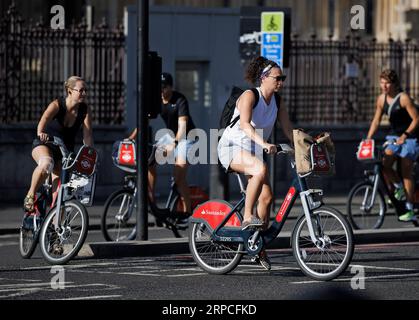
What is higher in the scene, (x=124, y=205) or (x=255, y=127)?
(x=255, y=127)

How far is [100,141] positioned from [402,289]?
428 inches

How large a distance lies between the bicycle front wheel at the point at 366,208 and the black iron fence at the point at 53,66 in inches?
249

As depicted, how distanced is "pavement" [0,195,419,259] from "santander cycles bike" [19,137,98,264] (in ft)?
1.89

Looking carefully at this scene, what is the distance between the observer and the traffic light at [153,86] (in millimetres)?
13180

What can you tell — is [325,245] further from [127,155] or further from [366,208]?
[366,208]

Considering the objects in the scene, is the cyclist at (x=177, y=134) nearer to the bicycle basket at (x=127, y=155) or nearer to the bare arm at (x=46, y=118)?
the bicycle basket at (x=127, y=155)

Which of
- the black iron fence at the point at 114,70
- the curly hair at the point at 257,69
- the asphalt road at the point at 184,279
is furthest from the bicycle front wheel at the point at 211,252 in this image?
the black iron fence at the point at 114,70

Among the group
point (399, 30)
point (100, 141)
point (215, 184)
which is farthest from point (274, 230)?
point (399, 30)

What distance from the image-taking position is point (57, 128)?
40.1ft

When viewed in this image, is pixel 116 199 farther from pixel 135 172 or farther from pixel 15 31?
pixel 15 31

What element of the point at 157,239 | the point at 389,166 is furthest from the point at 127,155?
the point at 389,166

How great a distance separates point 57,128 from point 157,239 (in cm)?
185

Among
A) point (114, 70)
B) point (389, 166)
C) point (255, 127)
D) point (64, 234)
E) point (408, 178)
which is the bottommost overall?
point (64, 234)
